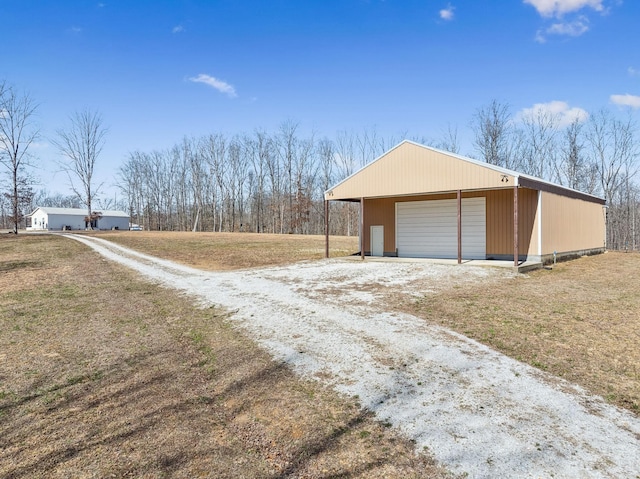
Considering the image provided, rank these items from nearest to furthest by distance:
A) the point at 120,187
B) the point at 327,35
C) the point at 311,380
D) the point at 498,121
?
the point at 311,380 < the point at 327,35 < the point at 498,121 < the point at 120,187

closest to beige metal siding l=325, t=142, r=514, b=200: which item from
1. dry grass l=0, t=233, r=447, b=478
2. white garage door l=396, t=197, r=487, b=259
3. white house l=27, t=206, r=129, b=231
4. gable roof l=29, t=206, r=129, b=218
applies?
white garage door l=396, t=197, r=487, b=259

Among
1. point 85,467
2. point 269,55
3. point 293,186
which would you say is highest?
point 269,55

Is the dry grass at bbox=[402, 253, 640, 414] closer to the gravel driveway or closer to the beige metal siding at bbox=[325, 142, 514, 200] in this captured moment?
the gravel driveway

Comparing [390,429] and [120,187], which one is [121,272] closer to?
[390,429]

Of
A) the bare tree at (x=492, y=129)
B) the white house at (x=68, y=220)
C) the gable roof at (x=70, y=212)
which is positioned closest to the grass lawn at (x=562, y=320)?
the bare tree at (x=492, y=129)

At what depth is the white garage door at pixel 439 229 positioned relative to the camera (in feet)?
51.9

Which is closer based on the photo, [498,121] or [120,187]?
[498,121]

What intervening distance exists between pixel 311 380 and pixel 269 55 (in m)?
19.4

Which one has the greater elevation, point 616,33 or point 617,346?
point 616,33

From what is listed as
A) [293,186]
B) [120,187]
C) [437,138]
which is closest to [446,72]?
[437,138]

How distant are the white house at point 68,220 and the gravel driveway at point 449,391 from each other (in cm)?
5926

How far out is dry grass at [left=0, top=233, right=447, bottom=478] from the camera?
2768 millimetres

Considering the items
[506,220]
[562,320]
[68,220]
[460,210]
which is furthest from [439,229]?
[68,220]

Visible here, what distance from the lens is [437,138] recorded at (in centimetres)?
4238
